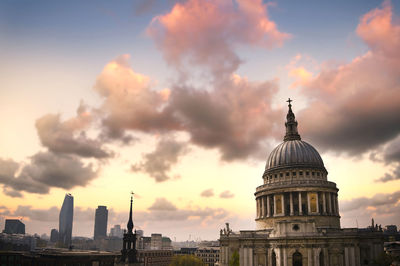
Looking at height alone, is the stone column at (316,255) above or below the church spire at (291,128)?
below

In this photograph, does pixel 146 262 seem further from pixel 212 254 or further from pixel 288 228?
pixel 288 228

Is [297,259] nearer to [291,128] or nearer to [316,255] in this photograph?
[316,255]

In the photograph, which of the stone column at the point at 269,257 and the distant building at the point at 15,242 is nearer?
the stone column at the point at 269,257

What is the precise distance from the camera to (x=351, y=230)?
82125 millimetres

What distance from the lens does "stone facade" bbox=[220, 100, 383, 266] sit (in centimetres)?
7906

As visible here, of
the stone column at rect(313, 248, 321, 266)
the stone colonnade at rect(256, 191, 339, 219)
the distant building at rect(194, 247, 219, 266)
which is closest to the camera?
the stone column at rect(313, 248, 321, 266)

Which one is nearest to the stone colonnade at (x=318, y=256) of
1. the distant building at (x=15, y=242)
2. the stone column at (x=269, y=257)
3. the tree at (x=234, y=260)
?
the stone column at (x=269, y=257)

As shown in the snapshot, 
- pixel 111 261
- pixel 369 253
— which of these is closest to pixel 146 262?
pixel 111 261

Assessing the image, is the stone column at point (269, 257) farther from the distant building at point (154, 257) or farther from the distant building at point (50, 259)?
the distant building at point (154, 257)

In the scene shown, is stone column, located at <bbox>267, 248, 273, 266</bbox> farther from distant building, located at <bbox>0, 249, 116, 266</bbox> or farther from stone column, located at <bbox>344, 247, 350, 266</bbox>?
distant building, located at <bbox>0, 249, 116, 266</bbox>

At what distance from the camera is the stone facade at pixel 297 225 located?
7906cm

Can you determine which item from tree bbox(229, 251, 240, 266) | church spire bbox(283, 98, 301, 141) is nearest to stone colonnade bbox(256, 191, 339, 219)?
tree bbox(229, 251, 240, 266)

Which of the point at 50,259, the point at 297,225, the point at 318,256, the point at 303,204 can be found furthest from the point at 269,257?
the point at 50,259

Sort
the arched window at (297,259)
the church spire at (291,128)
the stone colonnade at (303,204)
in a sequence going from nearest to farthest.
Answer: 1. the arched window at (297,259)
2. the stone colonnade at (303,204)
3. the church spire at (291,128)
